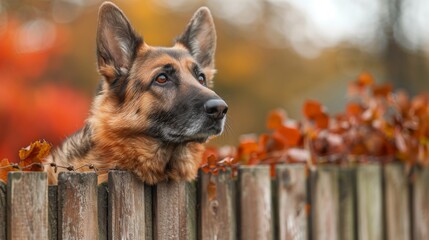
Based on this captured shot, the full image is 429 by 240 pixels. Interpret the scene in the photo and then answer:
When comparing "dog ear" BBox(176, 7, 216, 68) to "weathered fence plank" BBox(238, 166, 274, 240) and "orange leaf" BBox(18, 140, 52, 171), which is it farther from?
"orange leaf" BBox(18, 140, 52, 171)

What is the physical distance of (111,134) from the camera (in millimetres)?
3625

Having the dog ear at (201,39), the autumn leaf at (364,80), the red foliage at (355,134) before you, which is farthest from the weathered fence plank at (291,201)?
the autumn leaf at (364,80)

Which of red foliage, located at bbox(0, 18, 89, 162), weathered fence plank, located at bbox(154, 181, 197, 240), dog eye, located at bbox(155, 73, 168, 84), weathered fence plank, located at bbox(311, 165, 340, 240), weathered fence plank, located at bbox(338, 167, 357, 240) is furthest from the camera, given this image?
red foliage, located at bbox(0, 18, 89, 162)

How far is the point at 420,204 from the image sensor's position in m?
5.39

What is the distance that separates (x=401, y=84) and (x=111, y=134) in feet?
41.7

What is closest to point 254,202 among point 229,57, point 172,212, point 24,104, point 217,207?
point 217,207

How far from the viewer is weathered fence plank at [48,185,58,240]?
9.62 feet

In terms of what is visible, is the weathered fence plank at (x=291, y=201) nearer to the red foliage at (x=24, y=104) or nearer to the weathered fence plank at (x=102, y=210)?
the weathered fence plank at (x=102, y=210)

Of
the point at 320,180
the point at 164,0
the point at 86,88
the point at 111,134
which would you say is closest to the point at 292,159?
the point at 320,180

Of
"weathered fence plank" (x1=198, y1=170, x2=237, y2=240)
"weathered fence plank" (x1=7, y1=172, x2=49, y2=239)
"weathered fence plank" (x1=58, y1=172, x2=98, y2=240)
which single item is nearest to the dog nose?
"weathered fence plank" (x1=198, y1=170, x2=237, y2=240)

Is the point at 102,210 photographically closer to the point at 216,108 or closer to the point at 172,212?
the point at 172,212

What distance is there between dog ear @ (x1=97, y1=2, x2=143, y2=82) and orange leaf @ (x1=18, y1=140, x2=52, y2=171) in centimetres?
98

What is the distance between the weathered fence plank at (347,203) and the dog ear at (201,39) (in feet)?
4.35

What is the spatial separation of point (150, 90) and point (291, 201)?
48.7 inches
